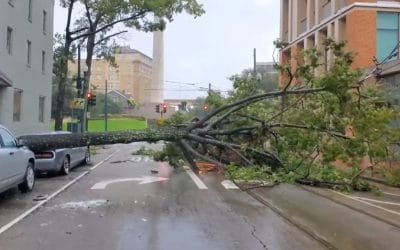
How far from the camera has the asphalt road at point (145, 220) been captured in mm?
8672

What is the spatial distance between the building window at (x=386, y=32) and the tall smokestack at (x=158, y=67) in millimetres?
44978

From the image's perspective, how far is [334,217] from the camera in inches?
438

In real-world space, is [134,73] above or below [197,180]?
above

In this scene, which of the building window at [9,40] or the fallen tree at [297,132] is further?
the building window at [9,40]

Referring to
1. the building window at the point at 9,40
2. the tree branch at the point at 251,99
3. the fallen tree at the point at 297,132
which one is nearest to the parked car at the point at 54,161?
the fallen tree at the point at 297,132

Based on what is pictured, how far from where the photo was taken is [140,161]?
2672 centimetres

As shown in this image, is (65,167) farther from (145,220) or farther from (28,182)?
(145,220)

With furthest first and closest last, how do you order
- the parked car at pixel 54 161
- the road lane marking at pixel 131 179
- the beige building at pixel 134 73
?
1. the beige building at pixel 134 73
2. the parked car at pixel 54 161
3. the road lane marking at pixel 131 179

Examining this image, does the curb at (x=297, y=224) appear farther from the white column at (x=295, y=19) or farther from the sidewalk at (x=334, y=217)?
the white column at (x=295, y=19)

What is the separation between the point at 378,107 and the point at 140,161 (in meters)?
14.4

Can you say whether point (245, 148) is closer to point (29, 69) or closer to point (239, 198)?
point (239, 198)

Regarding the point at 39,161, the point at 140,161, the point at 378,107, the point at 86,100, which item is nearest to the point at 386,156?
the point at 378,107

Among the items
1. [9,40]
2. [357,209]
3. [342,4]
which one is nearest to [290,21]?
[342,4]

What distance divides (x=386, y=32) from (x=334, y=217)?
65.3 feet
